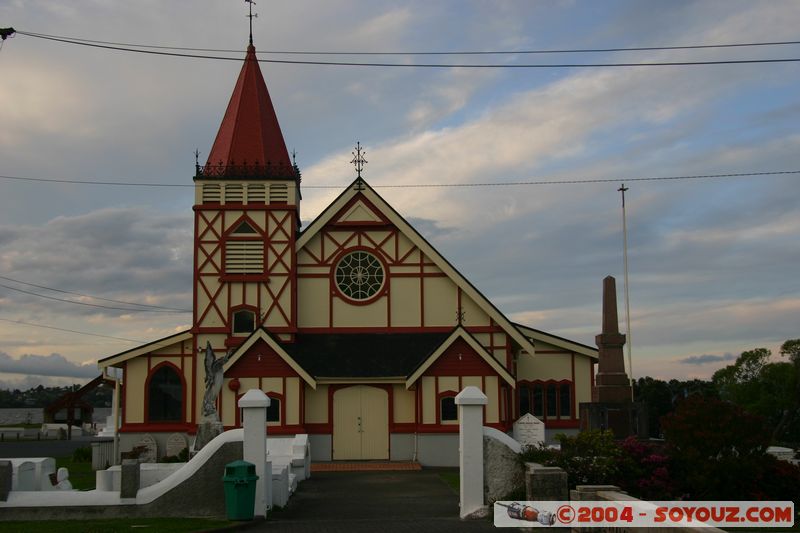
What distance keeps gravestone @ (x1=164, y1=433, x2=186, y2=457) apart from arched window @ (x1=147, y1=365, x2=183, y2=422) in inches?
31.8

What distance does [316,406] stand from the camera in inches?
1307

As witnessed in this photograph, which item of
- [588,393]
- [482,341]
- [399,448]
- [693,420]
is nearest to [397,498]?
[693,420]

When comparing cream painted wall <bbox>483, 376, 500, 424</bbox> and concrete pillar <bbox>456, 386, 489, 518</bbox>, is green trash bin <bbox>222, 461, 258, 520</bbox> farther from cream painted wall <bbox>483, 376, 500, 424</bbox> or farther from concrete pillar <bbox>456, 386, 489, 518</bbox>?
cream painted wall <bbox>483, 376, 500, 424</bbox>

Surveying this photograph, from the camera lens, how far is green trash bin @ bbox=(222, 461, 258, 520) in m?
16.9

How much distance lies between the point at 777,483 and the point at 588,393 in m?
17.9

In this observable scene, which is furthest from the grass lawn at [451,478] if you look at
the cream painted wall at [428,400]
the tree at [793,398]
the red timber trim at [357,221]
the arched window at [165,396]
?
the tree at [793,398]

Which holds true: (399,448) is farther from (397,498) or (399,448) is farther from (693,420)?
(693,420)

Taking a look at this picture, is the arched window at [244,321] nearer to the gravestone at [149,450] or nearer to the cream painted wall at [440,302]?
the gravestone at [149,450]

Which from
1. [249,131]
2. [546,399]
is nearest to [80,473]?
[249,131]

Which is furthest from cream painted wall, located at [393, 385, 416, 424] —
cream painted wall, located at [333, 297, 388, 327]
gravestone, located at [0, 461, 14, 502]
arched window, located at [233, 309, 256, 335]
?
gravestone, located at [0, 461, 14, 502]

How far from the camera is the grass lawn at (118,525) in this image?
617 inches

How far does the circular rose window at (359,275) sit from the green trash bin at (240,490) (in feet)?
61.8

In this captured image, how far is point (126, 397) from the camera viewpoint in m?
35.4

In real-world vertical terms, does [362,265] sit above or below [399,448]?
above
